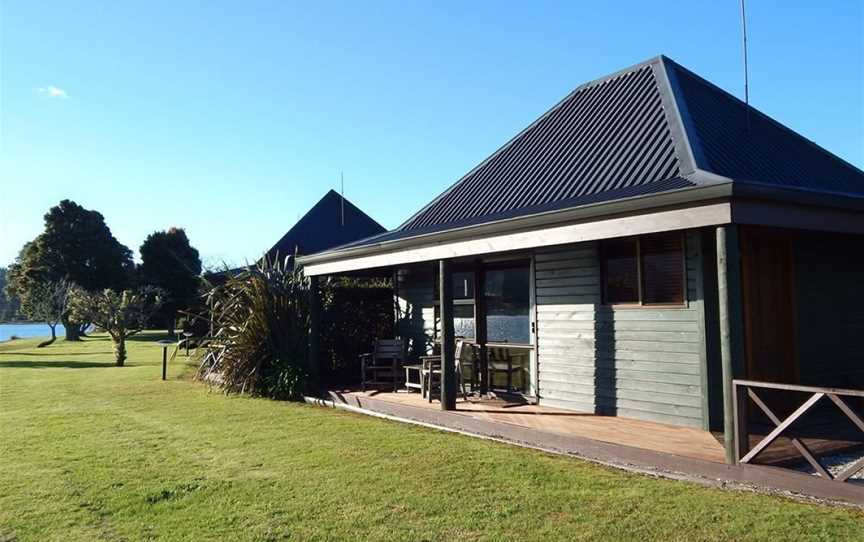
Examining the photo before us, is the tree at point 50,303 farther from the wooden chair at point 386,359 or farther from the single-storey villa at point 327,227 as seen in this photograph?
the wooden chair at point 386,359

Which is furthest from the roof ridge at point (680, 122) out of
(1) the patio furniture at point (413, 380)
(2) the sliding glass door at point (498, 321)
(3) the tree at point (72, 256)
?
(3) the tree at point (72, 256)

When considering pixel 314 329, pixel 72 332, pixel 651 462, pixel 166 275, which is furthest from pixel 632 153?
pixel 72 332

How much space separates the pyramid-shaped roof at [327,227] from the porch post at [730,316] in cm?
1844

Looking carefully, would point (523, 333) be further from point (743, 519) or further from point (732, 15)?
point (732, 15)

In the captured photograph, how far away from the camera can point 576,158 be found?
949 cm

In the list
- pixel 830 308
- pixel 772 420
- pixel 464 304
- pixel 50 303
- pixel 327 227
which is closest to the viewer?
pixel 772 420

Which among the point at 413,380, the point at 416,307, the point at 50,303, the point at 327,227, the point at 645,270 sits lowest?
the point at 413,380

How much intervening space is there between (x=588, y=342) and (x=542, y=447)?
1821 mm

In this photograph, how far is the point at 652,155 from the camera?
26.6 feet

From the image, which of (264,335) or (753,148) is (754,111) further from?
(264,335)

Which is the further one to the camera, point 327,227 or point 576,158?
point 327,227

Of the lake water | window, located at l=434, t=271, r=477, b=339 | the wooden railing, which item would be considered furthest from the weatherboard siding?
the lake water

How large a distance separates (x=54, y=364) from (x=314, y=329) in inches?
526

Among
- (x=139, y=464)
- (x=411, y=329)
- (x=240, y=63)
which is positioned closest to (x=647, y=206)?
(x=139, y=464)
